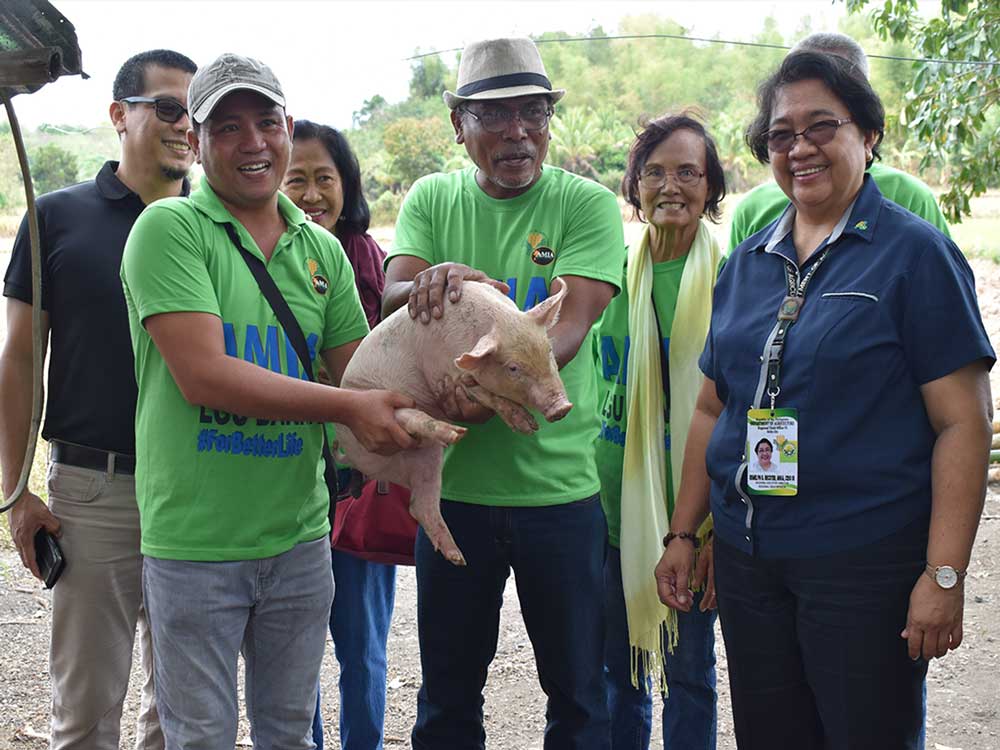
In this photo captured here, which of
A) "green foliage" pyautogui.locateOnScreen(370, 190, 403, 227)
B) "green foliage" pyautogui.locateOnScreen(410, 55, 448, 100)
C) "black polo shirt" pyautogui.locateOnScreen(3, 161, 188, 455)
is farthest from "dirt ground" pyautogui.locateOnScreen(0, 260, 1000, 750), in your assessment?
"green foliage" pyautogui.locateOnScreen(410, 55, 448, 100)

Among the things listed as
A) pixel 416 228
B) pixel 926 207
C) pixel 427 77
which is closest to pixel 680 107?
pixel 926 207

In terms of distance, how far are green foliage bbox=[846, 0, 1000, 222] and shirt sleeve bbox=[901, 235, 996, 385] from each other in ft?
14.5

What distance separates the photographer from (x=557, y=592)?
3.28 metres

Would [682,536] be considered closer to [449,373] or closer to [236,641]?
[449,373]

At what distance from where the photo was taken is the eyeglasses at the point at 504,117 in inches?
131

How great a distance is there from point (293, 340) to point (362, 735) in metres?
1.88

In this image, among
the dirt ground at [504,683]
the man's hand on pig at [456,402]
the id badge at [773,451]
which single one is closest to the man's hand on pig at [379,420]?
the man's hand on pig at [456,402]

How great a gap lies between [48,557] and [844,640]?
255cm

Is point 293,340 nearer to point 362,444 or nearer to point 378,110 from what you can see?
point 362,444

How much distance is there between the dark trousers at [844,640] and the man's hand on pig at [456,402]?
35.9 inches

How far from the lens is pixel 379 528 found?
3820mm

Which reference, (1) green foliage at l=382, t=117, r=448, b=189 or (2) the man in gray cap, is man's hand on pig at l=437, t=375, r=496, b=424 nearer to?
(2) the man in gray cap

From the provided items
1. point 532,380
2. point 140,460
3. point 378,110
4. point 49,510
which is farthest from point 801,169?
point 378,110

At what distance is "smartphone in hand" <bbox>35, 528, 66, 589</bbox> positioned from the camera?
3297 millimetres
